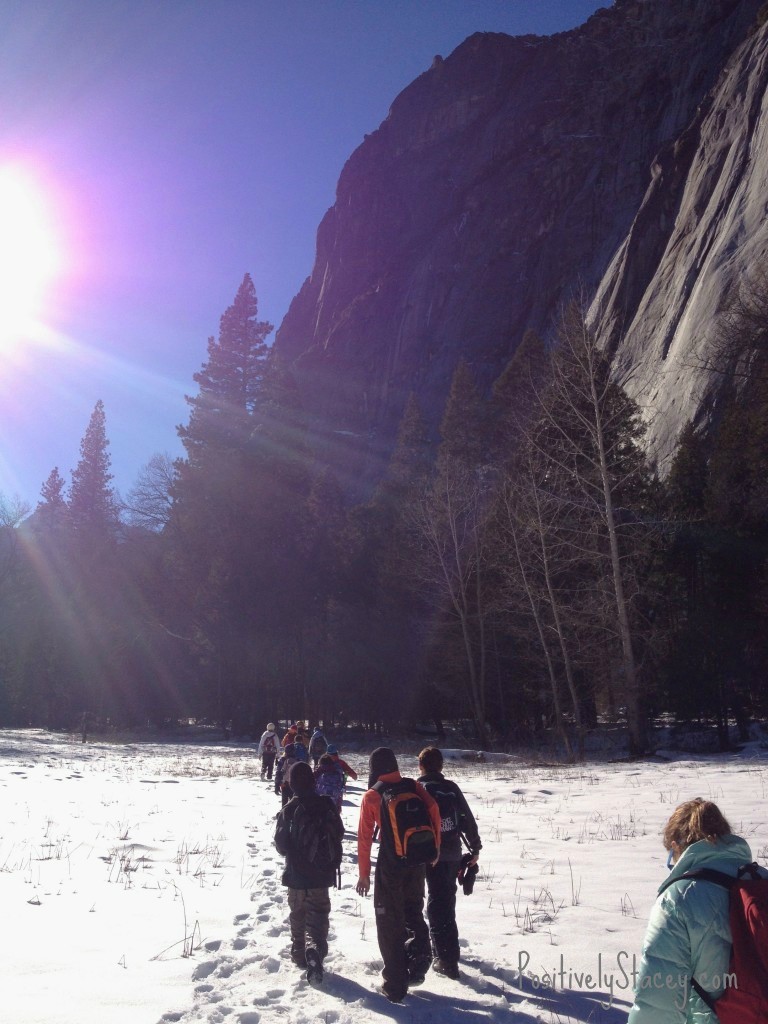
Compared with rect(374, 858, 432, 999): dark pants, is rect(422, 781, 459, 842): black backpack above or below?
above

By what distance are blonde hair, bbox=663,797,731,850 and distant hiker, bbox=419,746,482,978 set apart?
8.06ft

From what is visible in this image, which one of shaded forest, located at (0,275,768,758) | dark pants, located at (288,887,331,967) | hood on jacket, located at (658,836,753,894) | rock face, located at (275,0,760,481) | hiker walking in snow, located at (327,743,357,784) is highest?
rock face, located at (275,0,760,481)

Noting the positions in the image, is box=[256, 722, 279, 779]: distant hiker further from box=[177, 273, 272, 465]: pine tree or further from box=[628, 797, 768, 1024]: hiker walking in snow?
box=[177, 273, 272, 465]: pine tree

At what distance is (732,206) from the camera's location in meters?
33.2

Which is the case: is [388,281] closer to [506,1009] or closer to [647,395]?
[647,395]

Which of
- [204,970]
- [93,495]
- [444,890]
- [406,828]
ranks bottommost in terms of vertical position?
[204,970]

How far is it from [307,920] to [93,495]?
59240 mm

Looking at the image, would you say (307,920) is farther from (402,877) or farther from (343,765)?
(343,765)

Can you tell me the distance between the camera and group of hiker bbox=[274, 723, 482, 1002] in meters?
5.17

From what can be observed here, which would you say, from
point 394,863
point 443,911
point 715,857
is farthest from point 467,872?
point 715,857

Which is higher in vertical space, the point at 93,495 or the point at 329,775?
the point at 93,495

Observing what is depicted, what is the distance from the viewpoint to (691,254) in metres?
35.2

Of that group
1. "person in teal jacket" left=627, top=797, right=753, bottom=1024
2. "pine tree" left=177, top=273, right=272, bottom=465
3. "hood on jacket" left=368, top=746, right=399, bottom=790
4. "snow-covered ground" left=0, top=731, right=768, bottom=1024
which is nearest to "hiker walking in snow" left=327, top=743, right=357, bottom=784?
"snow-covered ground" left=0, top=731, right=768, bottom=1024

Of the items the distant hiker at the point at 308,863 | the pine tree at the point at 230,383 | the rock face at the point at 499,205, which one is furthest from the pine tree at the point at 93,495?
the distant hiker at the point at 308,863
